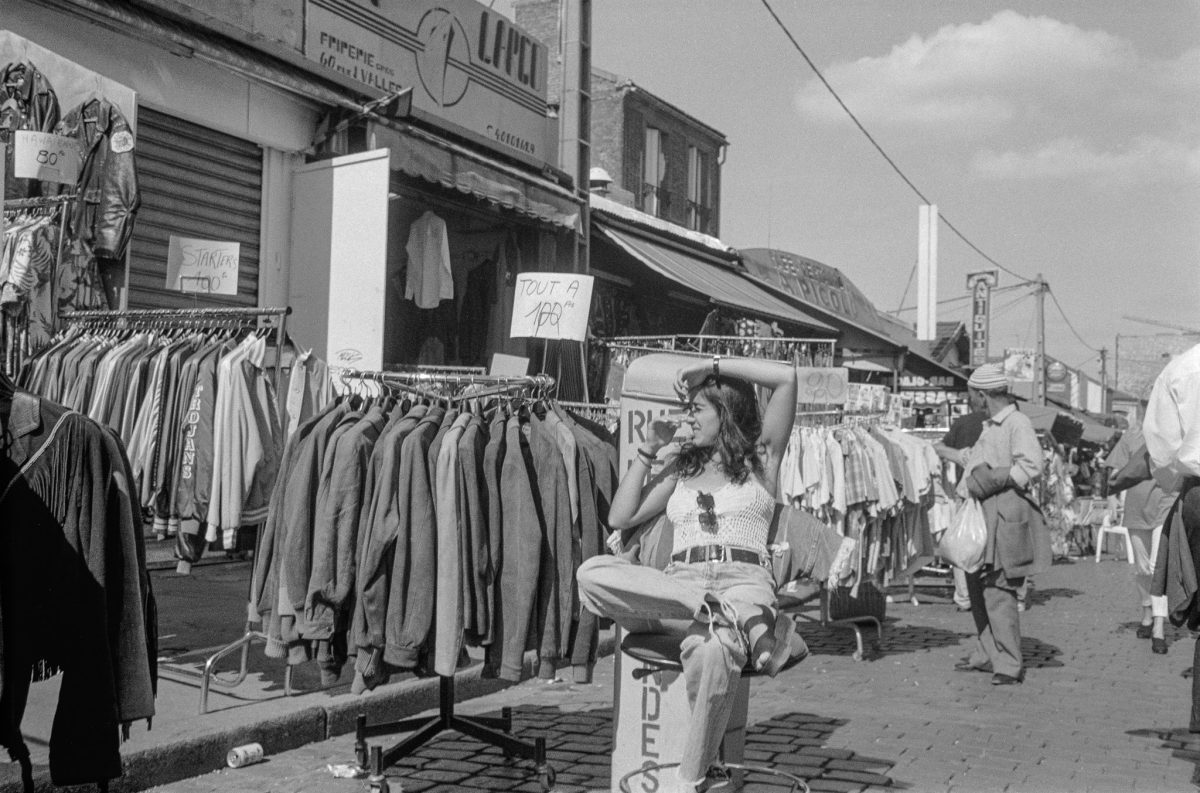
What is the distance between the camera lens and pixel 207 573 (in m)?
9.66

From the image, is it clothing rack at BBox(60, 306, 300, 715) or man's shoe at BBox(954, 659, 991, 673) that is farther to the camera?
man's shoe at BBox(954, 659, 991, 673)

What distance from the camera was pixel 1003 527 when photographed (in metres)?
7.70

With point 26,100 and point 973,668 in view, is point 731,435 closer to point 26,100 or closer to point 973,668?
point 973,668

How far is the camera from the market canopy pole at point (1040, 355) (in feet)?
124

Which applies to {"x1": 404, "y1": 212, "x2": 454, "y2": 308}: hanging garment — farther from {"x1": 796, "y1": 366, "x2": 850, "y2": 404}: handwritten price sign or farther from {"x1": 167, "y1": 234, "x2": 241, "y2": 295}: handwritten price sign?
{"x1": 167, "y1": 234, "x2": 241, "y2": 295}: handwritten price sign

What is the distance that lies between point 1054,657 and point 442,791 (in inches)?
224

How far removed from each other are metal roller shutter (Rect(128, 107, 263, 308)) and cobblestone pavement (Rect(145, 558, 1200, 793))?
4.13m

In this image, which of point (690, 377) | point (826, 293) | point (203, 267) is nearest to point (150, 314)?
point (203, 267)

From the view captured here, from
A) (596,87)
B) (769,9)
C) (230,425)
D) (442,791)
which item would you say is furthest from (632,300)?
(596,87)

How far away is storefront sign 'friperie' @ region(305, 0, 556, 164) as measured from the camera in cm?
1002

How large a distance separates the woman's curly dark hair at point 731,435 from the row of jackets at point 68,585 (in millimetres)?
2117

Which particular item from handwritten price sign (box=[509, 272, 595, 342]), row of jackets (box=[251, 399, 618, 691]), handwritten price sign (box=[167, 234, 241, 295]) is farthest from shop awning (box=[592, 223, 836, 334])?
row of jackets (box=[251, 399, 618, 691])

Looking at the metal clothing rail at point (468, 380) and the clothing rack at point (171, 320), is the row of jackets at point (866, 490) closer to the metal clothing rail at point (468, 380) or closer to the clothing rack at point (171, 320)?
the metal clothing rail at point (468, 380)

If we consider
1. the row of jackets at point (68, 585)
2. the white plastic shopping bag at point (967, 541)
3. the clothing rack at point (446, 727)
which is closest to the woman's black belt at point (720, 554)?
the clothing rack at point (446, 727)
